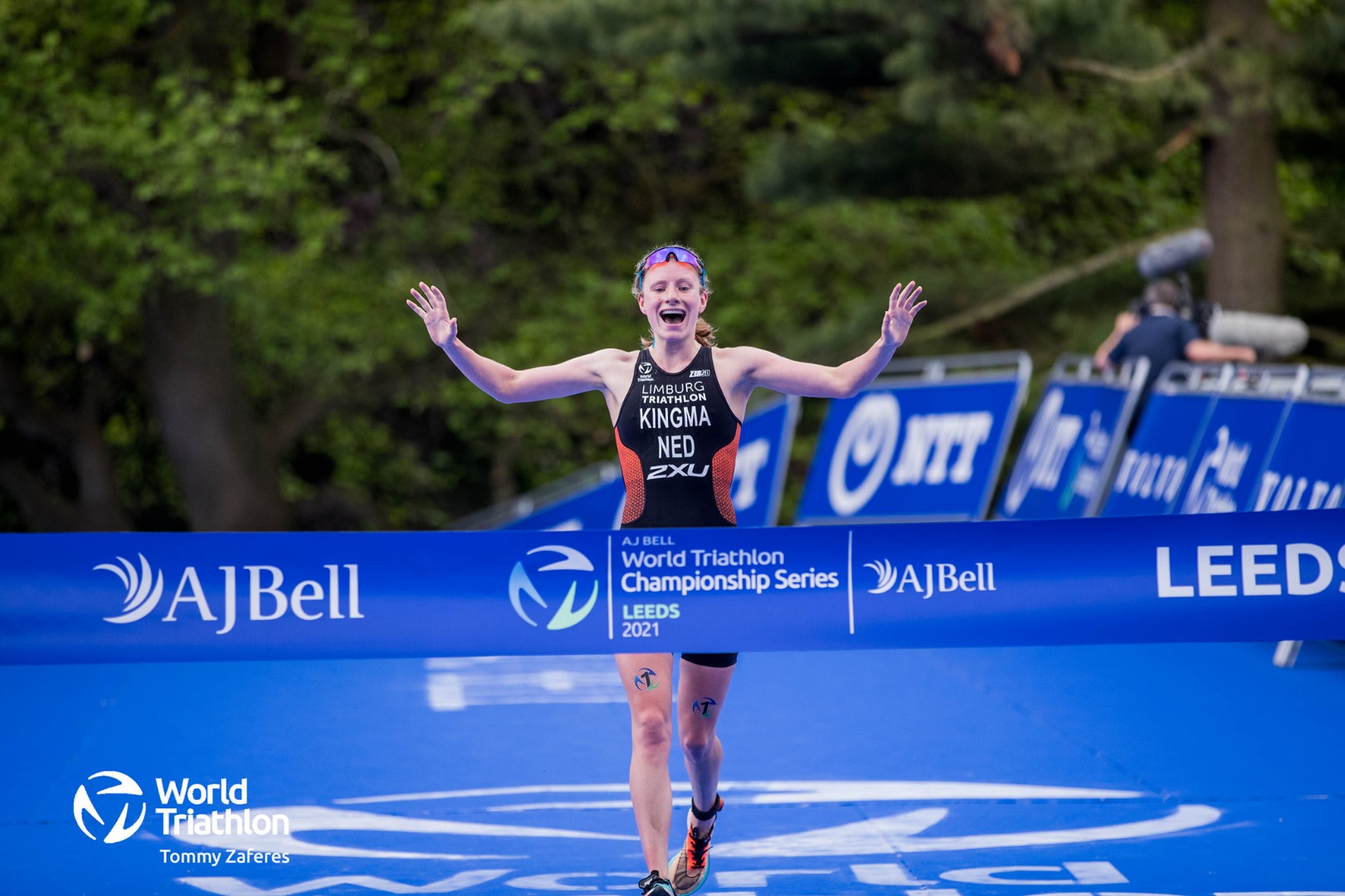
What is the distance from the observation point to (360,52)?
870 inches

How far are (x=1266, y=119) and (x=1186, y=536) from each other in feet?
46.2

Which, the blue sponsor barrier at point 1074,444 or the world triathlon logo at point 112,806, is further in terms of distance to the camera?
the blue sponsor barrier at point 1074,444

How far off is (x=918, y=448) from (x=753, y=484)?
5.12 ft

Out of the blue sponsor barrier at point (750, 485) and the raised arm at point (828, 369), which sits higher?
the blue sponsor barrier at point (750, 485)

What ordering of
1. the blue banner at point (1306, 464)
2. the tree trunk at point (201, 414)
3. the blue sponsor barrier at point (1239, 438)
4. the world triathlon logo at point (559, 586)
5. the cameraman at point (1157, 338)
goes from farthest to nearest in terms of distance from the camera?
1. the tree trunk at point (201, 414)
2. the cameraman at point (1157, 338)
3. the blue sponsor barrier at point (1239, 438)
4. the blue banner at point (1306, 464)
5. the world triathlon logo at point (559, 586)

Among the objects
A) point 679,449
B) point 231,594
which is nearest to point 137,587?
point 231,594

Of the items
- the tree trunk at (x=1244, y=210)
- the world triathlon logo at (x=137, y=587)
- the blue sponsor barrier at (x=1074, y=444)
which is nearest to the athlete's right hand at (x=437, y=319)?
the world triathlon logo at (x=137, y=587)

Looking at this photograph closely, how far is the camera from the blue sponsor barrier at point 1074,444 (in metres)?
12.6

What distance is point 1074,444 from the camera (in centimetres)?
1377

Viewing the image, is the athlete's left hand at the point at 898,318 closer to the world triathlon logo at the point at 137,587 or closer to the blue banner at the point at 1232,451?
the world triathlon logo at the point at 137,587

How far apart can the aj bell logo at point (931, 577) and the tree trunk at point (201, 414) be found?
15870mm

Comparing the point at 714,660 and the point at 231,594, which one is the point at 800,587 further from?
the point at 231,594

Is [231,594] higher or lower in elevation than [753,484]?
lower

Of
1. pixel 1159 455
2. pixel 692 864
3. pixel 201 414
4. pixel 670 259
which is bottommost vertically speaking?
pixel 692 864
